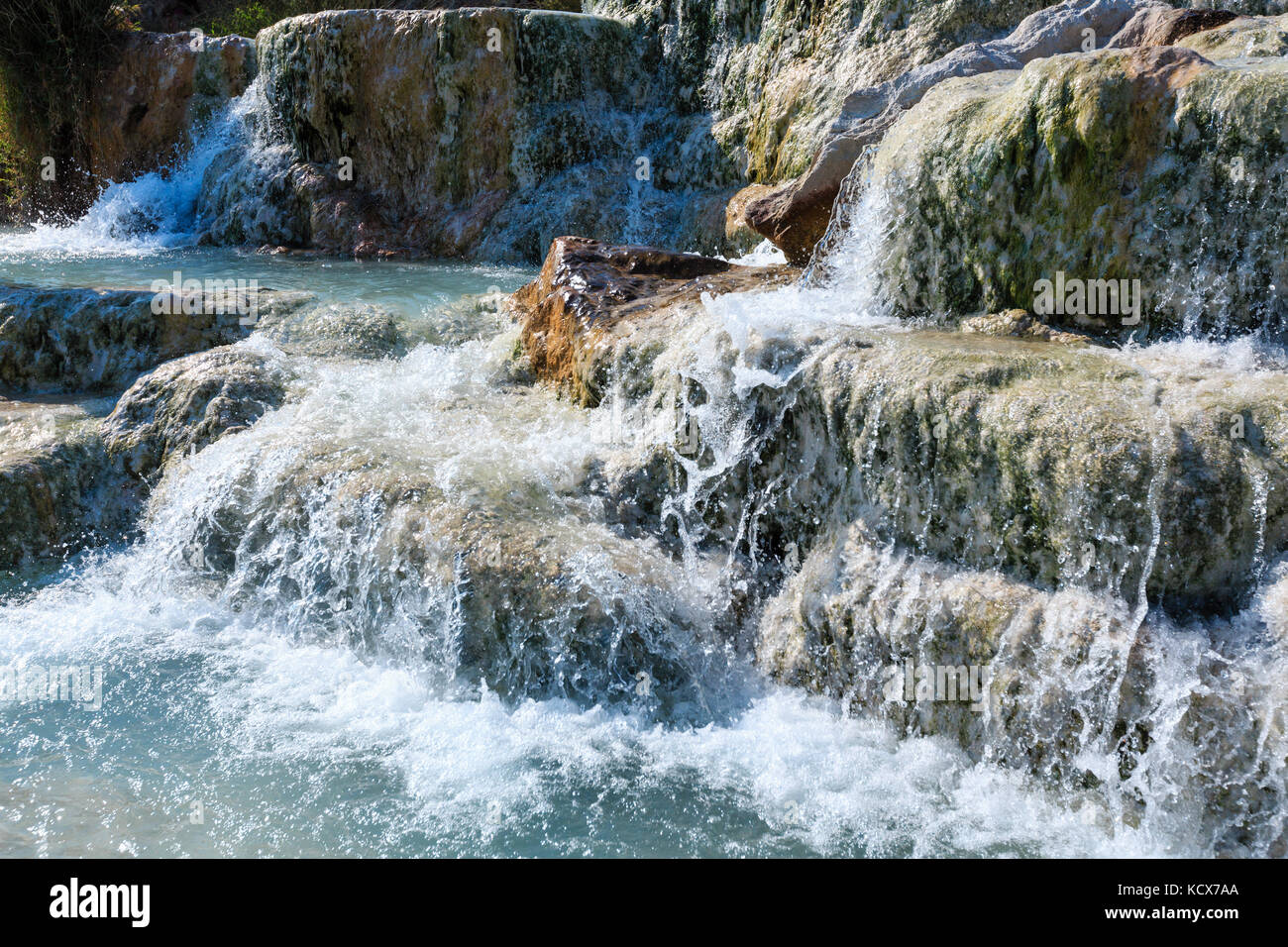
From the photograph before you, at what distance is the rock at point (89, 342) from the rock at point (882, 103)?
3.77m

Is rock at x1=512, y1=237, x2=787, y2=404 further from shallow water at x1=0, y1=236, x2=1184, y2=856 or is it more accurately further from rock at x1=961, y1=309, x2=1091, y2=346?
rock at x1=961, y1=309, x2=1091, y2=346

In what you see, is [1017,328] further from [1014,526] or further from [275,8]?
[275,8]

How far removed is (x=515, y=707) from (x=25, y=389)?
186 inches

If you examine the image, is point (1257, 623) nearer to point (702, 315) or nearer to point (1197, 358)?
point (1197, 358)

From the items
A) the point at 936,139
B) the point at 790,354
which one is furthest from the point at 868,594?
the point at 936,139

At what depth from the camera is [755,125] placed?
914cm

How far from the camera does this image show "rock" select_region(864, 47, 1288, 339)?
438 centimetres

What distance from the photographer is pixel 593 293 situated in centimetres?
591

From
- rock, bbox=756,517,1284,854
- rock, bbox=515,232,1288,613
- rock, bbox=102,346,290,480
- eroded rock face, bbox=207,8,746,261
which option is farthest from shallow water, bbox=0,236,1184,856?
eroded rock face, bbox=207,8,746,261

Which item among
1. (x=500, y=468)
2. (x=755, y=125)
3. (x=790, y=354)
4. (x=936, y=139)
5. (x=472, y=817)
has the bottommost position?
(x=472, y=817)

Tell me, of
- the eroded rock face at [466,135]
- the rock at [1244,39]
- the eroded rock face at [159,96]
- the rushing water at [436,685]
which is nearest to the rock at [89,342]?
the rushing water at [436,685]

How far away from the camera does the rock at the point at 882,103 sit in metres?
6.07

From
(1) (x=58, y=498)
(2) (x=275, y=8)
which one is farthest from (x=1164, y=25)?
(2) (x=275, y=8)

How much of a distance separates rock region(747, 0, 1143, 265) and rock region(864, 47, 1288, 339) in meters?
0.75
